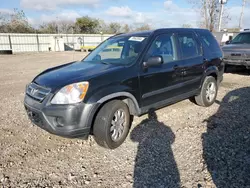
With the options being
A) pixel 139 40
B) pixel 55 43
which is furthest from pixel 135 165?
pixel 55 43

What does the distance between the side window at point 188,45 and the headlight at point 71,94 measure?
2353 mm

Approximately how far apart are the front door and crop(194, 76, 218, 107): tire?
36.1 inches

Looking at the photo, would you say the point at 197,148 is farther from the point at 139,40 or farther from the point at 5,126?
the point at 5,126

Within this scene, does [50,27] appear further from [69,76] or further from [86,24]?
[69,76]

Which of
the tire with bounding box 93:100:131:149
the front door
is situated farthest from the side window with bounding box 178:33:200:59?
the tire with bounding box 93:100:131:149

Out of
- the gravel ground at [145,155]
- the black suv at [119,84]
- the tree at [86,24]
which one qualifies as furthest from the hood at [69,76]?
the tree at [86,24]

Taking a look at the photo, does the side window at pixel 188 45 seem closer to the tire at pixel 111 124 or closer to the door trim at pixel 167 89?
the door trim at pixel 167 89

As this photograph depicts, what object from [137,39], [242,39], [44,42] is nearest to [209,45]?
[137,39]

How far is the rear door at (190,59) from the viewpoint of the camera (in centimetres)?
425

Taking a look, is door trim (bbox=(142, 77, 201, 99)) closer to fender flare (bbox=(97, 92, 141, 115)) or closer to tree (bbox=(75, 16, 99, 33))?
fender flare (bbox=(97, 92, 141, 115))

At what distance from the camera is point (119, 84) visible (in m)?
3.18

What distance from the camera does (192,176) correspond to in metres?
2.62

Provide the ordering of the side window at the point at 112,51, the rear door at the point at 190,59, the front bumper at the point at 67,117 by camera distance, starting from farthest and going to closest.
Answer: the rear door at the point at 190,59
the side window at the point at 112,51
the front bumper at the point at 67,117

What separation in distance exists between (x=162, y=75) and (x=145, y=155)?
4.91 ft
